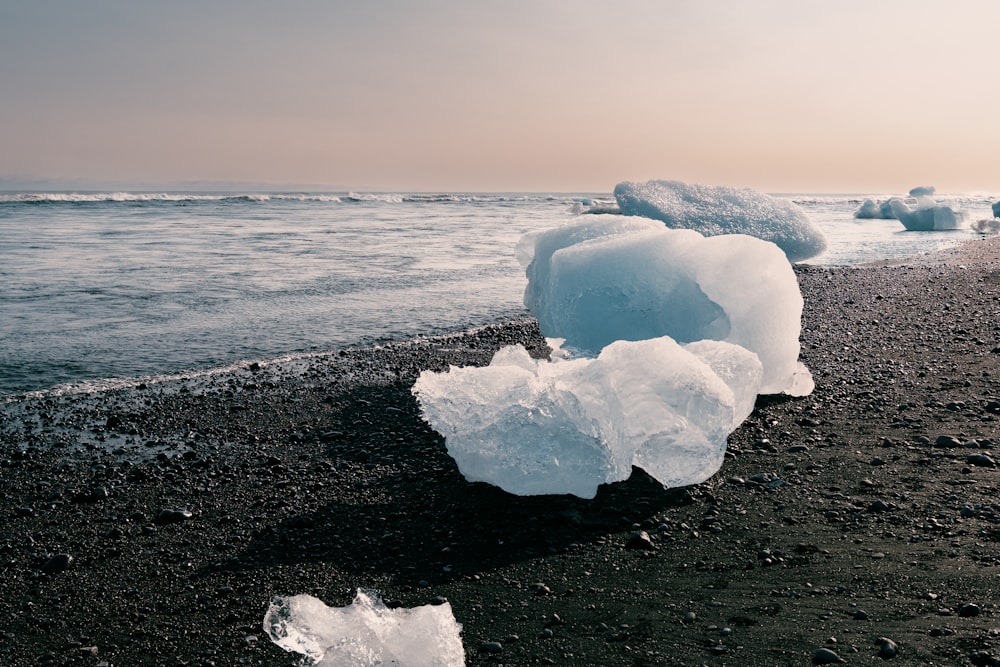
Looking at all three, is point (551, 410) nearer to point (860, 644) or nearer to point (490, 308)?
point (860, 644)

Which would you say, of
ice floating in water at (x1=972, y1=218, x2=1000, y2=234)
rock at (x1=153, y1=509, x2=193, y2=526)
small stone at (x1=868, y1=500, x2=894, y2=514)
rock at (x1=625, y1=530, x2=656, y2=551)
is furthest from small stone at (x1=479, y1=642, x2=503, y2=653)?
ice floating in water at (x1=972, y1=218, x2=1000, y2=234)

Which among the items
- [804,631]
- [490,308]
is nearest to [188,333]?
[490,308]

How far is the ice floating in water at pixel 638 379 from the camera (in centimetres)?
450

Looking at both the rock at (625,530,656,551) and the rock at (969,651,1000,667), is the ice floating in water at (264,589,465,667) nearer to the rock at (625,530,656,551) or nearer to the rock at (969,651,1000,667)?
the rock at (625,530,656,551)

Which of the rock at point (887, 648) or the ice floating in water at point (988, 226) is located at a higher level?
the ice floating in water at point (988, 226)

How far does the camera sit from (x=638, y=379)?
190 inches

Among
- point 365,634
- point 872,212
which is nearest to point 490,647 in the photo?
point 365,634

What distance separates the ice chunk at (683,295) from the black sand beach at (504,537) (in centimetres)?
63

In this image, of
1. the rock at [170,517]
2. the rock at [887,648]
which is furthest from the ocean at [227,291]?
→ the rock at [887,648]

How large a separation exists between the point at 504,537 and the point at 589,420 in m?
0.87

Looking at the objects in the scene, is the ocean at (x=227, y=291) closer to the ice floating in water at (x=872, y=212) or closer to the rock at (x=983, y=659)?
the rock at (x=983, y=659)

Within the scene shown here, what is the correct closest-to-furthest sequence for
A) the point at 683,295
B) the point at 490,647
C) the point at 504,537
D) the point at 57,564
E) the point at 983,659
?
the point at 983,659
the point at 490,647
the point at 57,564
the point at 504,537
the point at 683,295

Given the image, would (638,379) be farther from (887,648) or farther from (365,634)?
(365,634)

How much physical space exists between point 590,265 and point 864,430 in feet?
8.56
